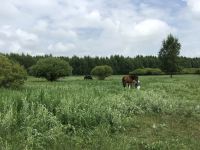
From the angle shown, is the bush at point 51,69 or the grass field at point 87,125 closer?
the grass field at point 87,125

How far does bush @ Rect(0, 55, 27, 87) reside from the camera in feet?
91.4

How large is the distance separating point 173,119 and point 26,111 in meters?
5.36

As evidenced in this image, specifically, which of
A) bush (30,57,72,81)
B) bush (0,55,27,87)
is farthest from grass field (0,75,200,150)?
bush (30,57,72,81)

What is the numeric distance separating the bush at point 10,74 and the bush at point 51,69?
96.3ft

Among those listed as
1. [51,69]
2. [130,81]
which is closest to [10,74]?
[130,81]

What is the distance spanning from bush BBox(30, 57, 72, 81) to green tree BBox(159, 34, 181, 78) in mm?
25606

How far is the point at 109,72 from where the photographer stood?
3081 inches

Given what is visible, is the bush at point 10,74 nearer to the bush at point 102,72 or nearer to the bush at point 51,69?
the bush at point 51,69

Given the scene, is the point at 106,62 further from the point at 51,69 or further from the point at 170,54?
the point at 51,69

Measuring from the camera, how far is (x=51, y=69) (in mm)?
58844

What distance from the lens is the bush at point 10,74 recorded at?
2786 cm

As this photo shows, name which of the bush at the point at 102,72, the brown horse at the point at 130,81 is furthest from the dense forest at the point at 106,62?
the brown horse at the point at 130,81

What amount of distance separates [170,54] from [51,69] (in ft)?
97.1

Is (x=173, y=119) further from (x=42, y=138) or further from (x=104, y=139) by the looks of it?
(x=42, y=138)
